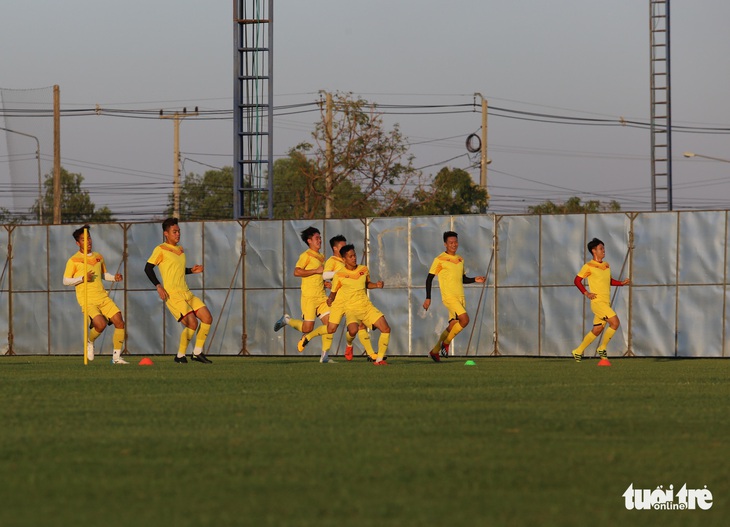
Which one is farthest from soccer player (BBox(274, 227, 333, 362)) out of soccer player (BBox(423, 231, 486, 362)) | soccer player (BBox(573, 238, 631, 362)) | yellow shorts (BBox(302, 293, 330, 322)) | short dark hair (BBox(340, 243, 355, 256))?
soccer player (BBox(573, 238, 631, 362))

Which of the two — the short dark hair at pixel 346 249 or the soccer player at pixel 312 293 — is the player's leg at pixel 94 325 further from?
the short dark hair at pixel 346 249

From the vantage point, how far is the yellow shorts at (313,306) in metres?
23.4

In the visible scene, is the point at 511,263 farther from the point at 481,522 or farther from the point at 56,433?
the point at 481,522

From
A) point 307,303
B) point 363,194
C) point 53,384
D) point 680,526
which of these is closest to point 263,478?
point 680,526

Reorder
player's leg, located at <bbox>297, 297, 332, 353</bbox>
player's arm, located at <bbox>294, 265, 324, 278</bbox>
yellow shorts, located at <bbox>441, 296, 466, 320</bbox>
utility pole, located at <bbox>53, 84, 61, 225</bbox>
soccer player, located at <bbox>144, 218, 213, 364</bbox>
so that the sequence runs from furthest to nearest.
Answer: utility pole, located at <bbox>53, 84, 61, 225</bbox>, player's leg, located at <bbox>297, 297, 332, 353</bbox>, player's arm, located at <bbox>294, 265, 324, 278</bbox>, yellow shorts, located at <bbox>441, 296, 466, 320</bbox>, soccer player, located at <bbox>144, 218, 213, 364</bbox>

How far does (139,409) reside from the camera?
1093cm

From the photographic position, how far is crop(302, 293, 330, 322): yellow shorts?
2341cm

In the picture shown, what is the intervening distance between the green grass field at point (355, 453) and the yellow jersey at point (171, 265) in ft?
20.2

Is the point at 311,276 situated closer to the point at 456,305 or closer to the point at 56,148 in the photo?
the point at 456,305

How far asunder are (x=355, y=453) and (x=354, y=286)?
1347 centimetres

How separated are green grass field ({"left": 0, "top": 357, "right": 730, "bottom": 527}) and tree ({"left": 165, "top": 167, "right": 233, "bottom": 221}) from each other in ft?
358

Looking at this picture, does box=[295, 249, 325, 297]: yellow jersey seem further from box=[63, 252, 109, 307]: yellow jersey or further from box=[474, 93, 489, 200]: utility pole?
box=[474, 93, 489, 200]: utility pole

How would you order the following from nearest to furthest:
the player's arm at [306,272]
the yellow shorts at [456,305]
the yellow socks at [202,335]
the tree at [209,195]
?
1. the yellow socks at [202,335]
2. the yellow shorts at [456,305]
3. the player's arm at [306,272]
4. the tree at [209,195]

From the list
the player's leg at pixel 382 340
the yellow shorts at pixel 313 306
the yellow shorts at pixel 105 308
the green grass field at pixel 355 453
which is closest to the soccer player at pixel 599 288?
the player's leg at pixel 382 340
